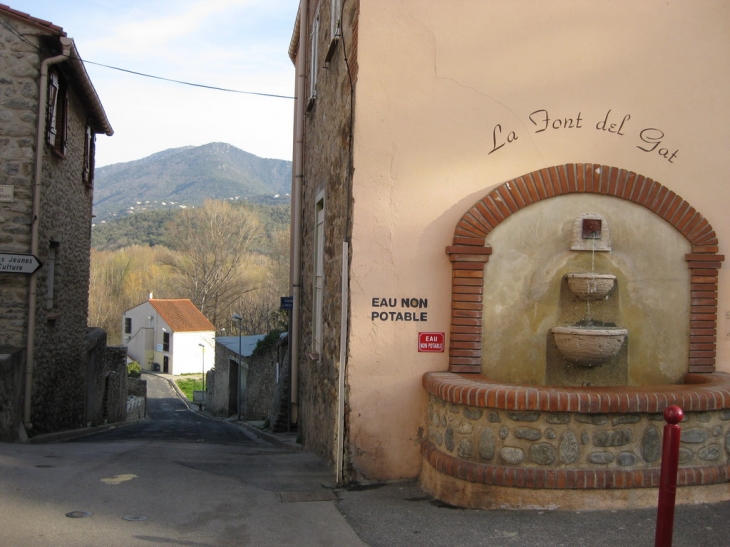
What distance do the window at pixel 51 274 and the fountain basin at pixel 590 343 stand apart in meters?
9.33

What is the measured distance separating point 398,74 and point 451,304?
2137 mm

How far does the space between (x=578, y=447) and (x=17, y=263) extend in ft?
27.8

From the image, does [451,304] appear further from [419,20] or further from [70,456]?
[70,456]

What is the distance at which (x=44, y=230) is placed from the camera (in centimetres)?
1147

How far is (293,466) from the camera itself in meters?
7.82

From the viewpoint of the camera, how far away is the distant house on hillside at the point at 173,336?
51906 mm

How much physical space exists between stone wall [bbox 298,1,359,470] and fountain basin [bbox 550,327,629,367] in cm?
214

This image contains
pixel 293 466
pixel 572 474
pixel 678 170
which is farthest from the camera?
pixel 293 466

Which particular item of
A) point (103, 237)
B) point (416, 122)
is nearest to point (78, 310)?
point (416, 122)

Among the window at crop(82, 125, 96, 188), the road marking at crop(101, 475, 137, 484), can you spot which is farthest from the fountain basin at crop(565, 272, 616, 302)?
the window at crop(82, 125, 96, 188)

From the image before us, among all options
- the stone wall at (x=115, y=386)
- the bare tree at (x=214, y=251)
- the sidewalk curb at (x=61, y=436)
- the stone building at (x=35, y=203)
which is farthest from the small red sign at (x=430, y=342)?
the bare tree at (x=214, y=251)

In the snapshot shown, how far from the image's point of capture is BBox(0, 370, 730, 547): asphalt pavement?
478 cm

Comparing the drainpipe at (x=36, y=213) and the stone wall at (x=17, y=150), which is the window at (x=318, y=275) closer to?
the drainpipe at (x=36, y=213)

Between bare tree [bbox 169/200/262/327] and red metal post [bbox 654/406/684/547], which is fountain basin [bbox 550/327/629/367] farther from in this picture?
bare tree [bbox 169/200/262/327]
